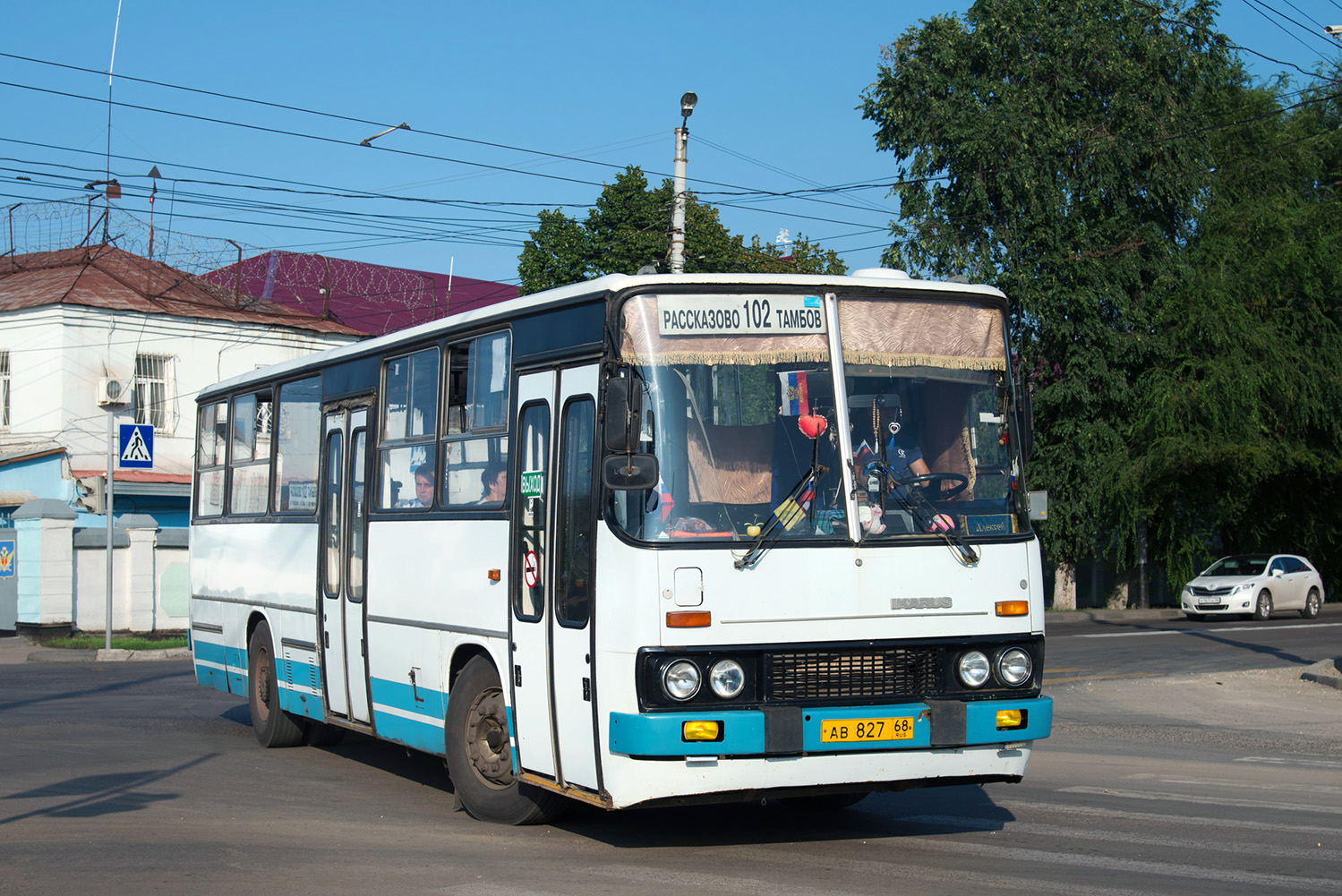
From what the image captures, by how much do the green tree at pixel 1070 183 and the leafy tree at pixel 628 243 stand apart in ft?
29.7

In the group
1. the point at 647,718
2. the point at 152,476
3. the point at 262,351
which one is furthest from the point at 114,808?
the point at 262,351

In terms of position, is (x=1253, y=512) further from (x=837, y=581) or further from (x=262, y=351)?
(x=837, y=581)

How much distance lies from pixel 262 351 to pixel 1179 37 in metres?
25.2

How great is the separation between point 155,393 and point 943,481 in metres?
30.6

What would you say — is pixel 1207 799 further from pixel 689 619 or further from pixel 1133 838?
pixel 689 619

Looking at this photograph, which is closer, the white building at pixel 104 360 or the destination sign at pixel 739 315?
the destination sign at pixel 739 315

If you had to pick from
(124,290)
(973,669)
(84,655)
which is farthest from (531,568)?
(124,290)

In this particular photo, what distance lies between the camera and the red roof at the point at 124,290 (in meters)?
33.8

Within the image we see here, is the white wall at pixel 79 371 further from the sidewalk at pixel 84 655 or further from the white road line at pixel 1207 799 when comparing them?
the white road line at pixel 1207 799

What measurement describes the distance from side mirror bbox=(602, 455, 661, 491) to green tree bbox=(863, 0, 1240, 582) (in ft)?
96.6

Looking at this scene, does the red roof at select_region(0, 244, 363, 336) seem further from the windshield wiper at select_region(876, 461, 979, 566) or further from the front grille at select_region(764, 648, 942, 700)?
the front grille at select_region(764, 648, 942, 700)

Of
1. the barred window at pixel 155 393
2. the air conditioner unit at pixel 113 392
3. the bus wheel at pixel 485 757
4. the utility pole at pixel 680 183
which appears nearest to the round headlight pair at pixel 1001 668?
Result: the bus wheel at pixel 485 757

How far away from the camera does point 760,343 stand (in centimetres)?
749

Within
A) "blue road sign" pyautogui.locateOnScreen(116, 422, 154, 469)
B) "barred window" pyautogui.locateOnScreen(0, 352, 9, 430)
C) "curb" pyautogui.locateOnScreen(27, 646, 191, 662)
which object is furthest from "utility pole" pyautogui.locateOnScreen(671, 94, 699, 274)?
"barred window" pyautogui.locateOnScreen(0, 352, 9, 430)
